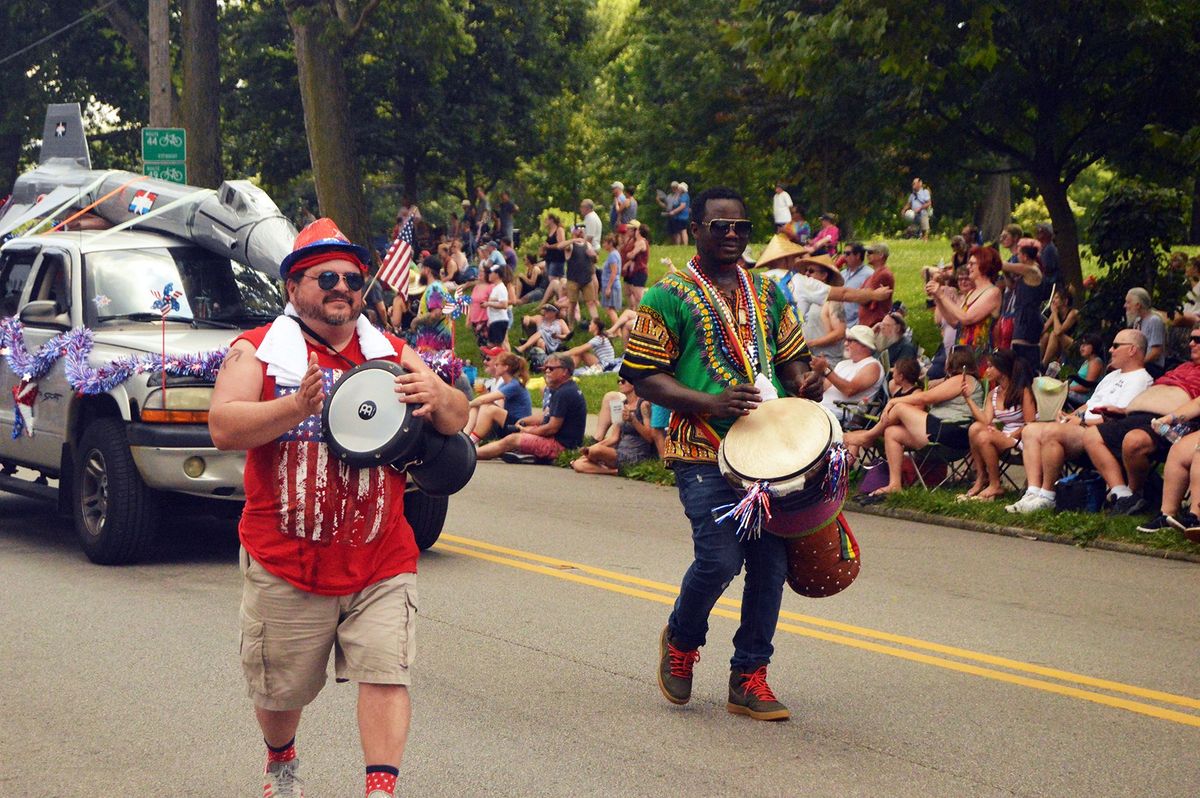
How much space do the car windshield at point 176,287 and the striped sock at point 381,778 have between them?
6914 millimetres

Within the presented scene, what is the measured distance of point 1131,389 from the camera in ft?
40.1

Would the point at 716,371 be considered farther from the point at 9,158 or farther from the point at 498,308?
the point at 9,158

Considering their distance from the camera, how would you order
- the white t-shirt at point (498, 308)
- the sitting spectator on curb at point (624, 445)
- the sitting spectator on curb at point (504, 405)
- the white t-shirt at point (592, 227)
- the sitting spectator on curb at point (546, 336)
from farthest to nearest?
the white t-shirt at point (592, 227), the white t-shirt at point (498, 308), the sitting spectator on curb at point (546, 336), the sitting spectator on curb at point (504, 405), the sitting spectator on curb at point (624, 445)

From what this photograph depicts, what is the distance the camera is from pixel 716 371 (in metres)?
6.38

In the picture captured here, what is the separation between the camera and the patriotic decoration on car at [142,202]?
43.2ft

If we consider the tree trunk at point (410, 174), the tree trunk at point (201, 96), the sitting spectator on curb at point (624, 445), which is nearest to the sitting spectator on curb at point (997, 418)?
the sitting spectator on curb at point (624, 445)

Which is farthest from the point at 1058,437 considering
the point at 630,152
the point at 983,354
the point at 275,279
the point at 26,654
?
the point at 630,152

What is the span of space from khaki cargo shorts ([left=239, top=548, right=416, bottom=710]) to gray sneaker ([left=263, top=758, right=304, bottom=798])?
26cm

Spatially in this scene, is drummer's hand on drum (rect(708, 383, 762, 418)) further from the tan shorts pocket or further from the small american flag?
the small american flag

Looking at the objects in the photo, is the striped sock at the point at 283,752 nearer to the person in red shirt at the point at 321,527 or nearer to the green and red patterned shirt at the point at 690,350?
the person in red shirt at the point at 321,527

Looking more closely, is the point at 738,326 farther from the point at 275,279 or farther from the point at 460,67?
the point at 460,67

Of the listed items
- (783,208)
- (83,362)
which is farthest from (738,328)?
(783,208)

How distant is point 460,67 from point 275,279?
31.5m

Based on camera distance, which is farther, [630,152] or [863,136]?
[630,152]
